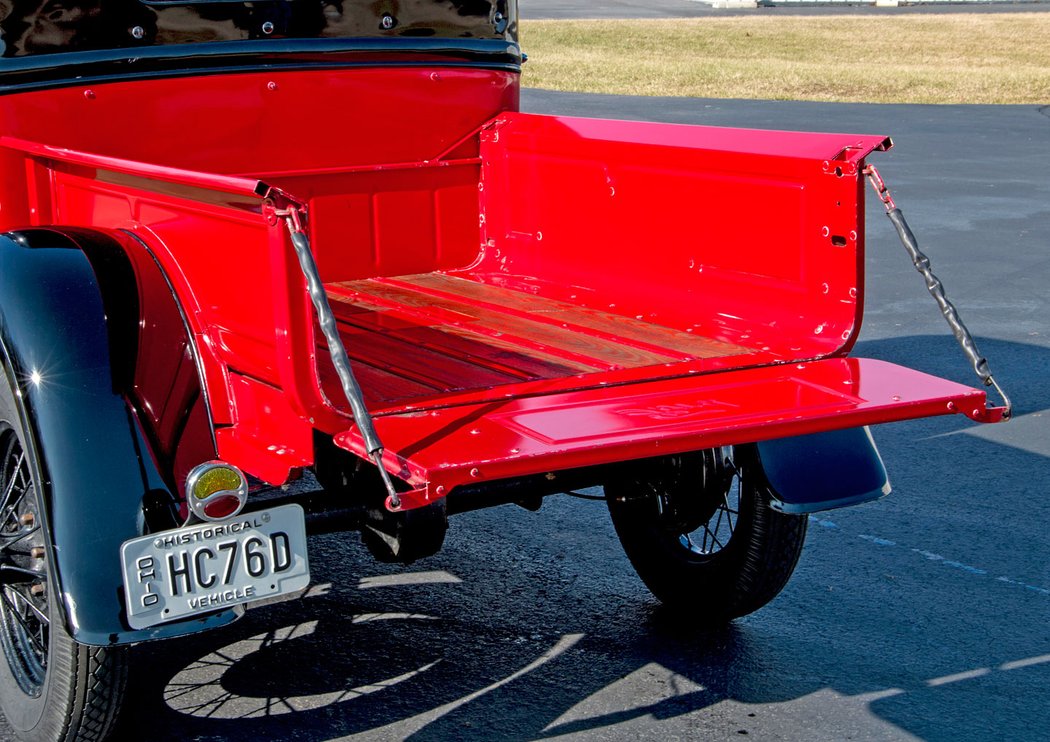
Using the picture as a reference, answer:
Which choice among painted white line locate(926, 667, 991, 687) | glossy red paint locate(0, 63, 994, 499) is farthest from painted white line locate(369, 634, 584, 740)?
painted white line locate(926, 667, 991, 687)

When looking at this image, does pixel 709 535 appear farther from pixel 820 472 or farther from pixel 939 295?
pixel 939 295

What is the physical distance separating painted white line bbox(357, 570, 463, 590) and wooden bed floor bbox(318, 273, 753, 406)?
33.1 inches

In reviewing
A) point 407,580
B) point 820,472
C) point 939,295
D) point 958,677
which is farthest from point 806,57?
point 939,295

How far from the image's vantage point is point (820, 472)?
11.5 ft

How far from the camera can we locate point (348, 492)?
325 centimetres

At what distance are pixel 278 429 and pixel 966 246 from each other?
7849 millimetres

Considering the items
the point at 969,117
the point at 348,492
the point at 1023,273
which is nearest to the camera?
the point at 348,492

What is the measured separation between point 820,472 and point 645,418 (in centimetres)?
72

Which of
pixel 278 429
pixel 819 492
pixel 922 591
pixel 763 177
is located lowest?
pixel 922 591

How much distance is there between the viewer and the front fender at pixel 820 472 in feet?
11.3

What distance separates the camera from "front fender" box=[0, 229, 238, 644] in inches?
115

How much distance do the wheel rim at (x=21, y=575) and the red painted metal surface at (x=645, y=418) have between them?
93cm

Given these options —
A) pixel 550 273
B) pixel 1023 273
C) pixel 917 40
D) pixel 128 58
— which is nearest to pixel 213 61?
pixel 128 58

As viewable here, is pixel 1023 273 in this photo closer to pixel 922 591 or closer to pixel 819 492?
pixel 922 591
